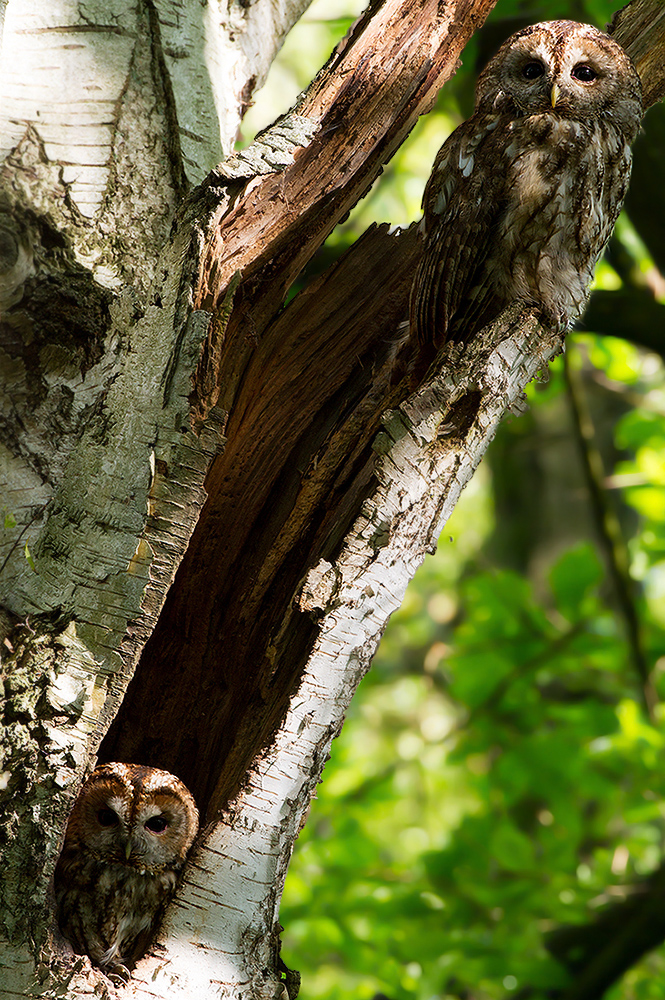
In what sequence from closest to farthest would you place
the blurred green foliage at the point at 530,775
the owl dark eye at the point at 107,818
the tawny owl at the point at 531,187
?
the tawny owl at the point at 531,187, the owl dark eye at the point at 107,818, the blurred green foliage at the point at 530,775

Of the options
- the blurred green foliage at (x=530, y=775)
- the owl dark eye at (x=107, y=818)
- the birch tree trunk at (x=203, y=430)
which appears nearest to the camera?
the birch tree trunk at (x=203, y=430)

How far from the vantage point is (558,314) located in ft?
6.95

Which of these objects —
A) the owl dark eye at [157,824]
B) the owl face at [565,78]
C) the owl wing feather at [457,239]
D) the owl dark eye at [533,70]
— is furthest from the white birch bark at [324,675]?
the owl dark eye at [533,70]

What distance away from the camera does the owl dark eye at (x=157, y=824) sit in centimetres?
224

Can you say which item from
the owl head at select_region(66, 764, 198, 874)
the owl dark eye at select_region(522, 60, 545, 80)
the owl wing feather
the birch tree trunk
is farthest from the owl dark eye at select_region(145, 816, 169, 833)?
the owl dark eye at select_region(522, 60, 545, 80)

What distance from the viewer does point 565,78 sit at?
2.49m

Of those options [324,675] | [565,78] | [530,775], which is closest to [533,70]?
[565,78]

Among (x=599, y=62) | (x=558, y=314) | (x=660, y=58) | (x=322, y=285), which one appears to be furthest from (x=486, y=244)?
(x=660, y=58)

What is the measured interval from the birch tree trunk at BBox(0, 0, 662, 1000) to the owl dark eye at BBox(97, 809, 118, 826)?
14.2 inches

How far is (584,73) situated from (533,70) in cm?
15

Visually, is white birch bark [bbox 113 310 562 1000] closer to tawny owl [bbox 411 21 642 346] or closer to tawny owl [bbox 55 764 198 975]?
tawny owl [bbox 411 21 642 346]

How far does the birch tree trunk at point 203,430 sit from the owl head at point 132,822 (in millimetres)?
147

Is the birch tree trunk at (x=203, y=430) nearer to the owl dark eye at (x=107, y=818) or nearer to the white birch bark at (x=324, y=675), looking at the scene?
the white birch bark at (x=324, y=675)

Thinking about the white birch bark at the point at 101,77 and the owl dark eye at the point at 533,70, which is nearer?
the white birch bark at the point at 101,77
